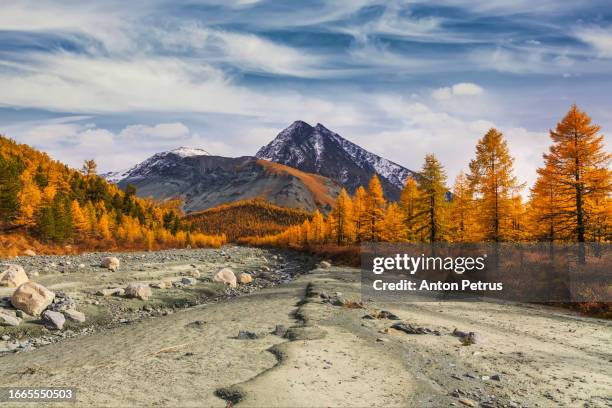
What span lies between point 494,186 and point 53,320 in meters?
34.0

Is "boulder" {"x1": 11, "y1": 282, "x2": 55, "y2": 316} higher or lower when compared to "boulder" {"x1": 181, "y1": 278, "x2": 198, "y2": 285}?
higher

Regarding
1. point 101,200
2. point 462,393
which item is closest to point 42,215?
point 101,200

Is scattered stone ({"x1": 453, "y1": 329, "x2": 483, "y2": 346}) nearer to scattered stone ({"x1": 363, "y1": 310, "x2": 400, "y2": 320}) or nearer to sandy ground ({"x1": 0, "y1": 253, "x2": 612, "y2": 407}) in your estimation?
sandy ground ({"x1": 0, "y1": 253, "x2": 612, "y2": 407})

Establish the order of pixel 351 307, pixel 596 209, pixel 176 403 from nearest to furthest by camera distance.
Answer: pixel 176 403, pixel 351 307, pixel 596 209

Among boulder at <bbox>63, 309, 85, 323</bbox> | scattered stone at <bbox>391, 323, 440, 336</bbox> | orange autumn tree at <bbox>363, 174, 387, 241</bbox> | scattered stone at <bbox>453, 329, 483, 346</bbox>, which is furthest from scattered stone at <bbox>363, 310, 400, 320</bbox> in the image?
orange autumn tree at <bbox>363, 174, 387, 241</bbox>

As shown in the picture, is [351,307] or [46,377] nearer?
[46,377]

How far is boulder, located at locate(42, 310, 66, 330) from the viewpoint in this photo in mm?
16109

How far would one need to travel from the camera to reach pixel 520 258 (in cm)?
3494

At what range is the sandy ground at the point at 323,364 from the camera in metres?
8.20

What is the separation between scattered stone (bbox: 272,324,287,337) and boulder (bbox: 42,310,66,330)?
9747 mm

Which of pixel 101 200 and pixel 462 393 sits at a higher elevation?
pixel 101 200

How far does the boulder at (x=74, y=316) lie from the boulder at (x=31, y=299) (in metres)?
1.25

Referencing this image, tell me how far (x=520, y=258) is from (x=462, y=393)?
102 ft

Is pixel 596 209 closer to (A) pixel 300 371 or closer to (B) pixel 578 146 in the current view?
(B) pixel 578 146
